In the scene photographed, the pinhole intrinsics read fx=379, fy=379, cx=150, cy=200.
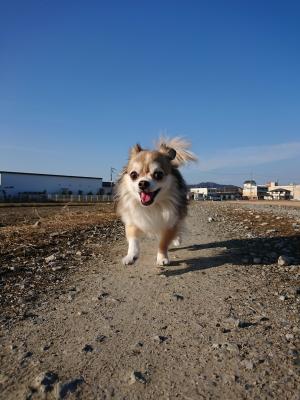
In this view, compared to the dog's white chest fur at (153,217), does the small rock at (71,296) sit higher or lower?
lower

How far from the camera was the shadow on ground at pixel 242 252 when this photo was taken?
5305mm

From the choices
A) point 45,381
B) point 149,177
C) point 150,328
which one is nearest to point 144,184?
point 149,177

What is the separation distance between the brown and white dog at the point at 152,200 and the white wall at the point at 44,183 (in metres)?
68.1

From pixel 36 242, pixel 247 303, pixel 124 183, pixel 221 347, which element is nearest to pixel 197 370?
pixel 221 347

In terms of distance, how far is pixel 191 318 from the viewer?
10.6 ft

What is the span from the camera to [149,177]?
5383 millimetres

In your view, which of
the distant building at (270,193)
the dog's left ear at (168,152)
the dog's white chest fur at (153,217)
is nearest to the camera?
the dog's white chest fur at (153,217)

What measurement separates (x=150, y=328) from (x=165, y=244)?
2.50 meters

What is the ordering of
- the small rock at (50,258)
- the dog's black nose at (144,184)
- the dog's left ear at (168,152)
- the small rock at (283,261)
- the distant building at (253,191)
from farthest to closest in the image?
1. the distant building at (253,191)
2. the dog's left ear at (168,152)
3. the small rock at (50,258)
4. the dog's black nose at (144,184)
5. the small rock at (283,261)

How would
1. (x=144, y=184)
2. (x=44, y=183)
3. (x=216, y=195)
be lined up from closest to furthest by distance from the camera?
(x=144, y=184)
(x=44, y=183)
(x=216, y=195)

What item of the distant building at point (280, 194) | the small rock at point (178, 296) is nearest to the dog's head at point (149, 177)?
the small rock at point (178, 296)

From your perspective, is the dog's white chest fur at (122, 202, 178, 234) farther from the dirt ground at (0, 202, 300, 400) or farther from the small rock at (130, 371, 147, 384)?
the small rock at (130, 371, 147, 384)

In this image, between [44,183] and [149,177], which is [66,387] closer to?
[149,177]

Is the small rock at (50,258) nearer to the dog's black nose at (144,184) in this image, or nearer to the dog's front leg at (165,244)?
the dog's front leg at (165,244)
